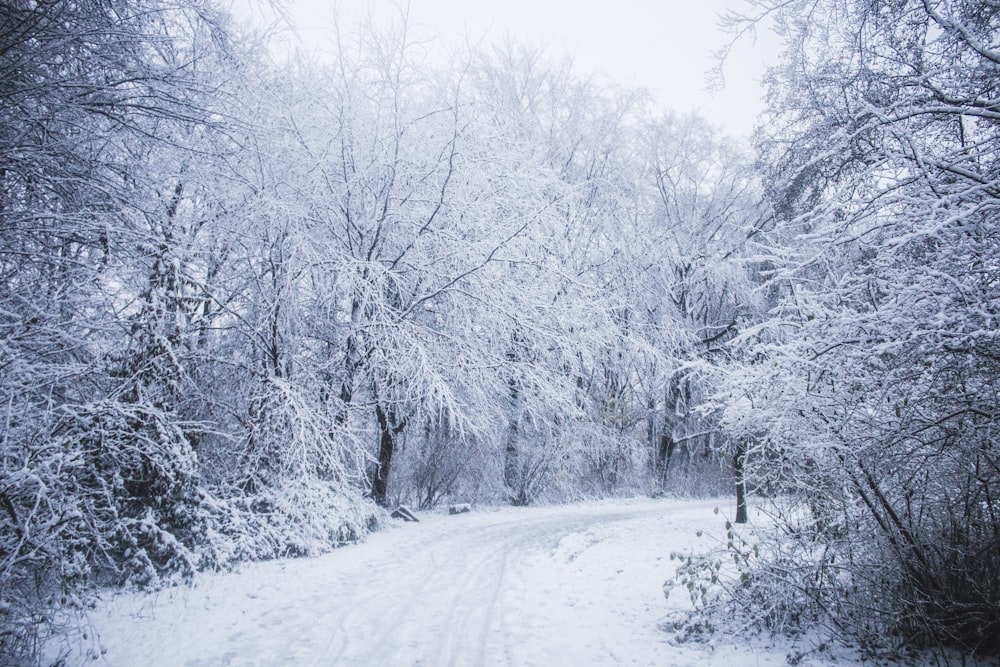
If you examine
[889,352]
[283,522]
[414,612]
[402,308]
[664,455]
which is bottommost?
[414,612]

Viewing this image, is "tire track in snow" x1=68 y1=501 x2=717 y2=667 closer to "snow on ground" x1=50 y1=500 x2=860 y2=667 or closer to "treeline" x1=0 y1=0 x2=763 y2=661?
"snow on ground" x1=50 y1=500 x2=860 y2=667

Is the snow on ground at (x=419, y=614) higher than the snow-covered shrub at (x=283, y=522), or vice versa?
the snow-covered shrub at (x=283, y=522)

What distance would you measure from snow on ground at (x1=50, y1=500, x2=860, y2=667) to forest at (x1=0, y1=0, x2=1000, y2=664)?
1.67ft

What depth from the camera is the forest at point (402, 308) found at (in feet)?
10.0

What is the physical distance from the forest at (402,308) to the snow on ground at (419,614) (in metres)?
0.51

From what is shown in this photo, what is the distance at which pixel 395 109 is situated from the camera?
31.9 ft

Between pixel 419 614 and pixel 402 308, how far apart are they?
608cm

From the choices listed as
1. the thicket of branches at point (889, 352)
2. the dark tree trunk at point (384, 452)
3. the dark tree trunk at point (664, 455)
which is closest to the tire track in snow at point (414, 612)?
the thicket of branches at point (889, 352)

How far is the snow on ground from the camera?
380 cm

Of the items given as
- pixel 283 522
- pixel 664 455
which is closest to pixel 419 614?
pixel 283 522

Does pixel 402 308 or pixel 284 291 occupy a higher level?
pixel 402 308

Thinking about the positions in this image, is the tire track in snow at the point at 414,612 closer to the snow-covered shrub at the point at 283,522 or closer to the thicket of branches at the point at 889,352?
the snow-covered shrub at the point at 283,522

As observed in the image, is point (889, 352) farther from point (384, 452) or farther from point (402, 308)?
point (384, 452)

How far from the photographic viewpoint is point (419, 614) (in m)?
4.66
